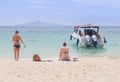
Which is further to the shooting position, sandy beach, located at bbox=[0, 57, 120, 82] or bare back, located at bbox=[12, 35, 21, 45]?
bare back, located at bbox=[12, 35, 21, 45]

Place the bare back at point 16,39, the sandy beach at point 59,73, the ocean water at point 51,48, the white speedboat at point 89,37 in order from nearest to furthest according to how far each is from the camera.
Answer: the sandy beach at point 59,73 → the bare back at point 16,39 → the ocean water at point 51,48 → the white speedboat at point 89,37

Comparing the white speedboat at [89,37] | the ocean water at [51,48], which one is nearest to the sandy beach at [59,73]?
the ocean water at [51,48]

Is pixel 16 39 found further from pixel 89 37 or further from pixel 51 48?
pixel 89 37

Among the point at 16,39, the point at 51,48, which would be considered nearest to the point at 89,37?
the point at 51,48

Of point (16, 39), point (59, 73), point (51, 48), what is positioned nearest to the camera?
point (59, 73)

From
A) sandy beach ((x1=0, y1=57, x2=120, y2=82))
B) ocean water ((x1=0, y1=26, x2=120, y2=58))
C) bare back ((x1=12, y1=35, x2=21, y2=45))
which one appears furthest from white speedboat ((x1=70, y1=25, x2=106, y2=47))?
sandy beach ((x1=0, y1=57, x2=120, y2=82))

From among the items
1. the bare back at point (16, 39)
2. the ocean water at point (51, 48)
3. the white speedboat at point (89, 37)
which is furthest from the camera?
the white speedboat at point (89, 37)

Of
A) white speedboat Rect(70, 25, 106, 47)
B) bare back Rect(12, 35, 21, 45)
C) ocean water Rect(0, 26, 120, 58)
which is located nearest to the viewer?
bare back Rect(12, 35, 21, 45)

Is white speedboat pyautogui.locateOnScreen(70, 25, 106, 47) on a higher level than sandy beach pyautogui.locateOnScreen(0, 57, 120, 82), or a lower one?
higher

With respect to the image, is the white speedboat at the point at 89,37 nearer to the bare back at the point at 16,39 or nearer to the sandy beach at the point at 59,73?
the bare back at the point at 16,39

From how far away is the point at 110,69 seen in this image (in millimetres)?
10453

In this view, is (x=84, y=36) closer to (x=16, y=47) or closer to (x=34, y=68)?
(x=16, y=47)

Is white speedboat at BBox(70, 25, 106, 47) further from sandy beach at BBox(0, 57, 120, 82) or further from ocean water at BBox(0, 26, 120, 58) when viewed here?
sandy beach at BBox(0, 57, 120, 82)

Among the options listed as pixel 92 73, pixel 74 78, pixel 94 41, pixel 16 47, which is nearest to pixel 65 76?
pixel 74 78
